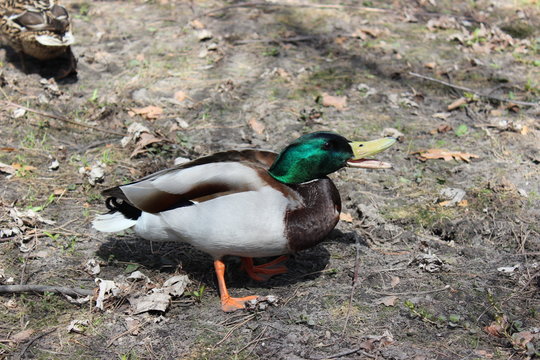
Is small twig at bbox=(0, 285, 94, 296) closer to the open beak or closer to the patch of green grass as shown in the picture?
the open beak

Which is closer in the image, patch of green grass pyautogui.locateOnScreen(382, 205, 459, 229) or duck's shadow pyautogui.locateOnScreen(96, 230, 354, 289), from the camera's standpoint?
duck's shadow pyautogui.locateOnScreen(96, 230, 354, 289)

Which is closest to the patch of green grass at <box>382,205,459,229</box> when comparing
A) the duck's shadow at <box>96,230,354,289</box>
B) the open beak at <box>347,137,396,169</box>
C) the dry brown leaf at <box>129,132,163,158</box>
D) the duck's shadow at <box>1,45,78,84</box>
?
the duck's shadow at <box>96,230,354,289</box>

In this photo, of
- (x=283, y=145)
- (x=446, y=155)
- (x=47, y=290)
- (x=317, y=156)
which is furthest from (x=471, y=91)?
(x=47, y=290)

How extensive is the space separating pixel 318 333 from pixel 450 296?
0.81 m

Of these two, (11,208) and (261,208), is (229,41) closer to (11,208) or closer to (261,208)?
(11,208)

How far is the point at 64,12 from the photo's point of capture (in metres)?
5.92

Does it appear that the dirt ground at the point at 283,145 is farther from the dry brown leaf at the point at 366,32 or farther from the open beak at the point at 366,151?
the open beak at the point at 366,151

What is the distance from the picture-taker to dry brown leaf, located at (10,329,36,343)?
3117mm

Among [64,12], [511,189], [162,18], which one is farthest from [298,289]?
[162,18]

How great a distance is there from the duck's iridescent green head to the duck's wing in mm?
123

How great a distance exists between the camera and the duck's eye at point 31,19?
5.75 metres

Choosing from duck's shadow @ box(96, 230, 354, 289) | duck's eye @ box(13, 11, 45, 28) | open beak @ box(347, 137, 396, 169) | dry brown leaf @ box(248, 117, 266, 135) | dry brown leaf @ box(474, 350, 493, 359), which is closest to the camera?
dry brown leaf @ box(474, 350, 493, 359)

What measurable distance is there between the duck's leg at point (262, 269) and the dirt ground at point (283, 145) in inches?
2.6

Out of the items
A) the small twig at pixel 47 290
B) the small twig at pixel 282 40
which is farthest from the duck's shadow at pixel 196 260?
the small twig at pixel 282 40
